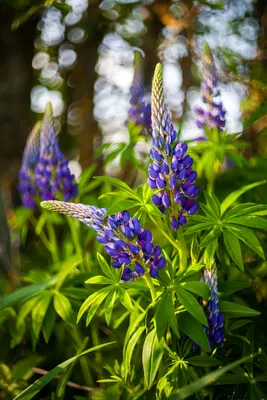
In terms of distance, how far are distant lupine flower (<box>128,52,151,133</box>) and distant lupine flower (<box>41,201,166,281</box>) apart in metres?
1.18

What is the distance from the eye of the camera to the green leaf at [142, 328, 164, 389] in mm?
1426

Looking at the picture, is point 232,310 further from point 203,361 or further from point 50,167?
point 50,167

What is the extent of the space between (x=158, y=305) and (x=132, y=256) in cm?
18

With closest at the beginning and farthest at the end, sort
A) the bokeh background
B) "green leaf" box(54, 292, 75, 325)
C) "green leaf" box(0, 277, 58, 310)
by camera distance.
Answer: "green leaf" box(0, 277, 58, 310)
"green leaf" box(54, 292, 75, 325)
the bokeh background

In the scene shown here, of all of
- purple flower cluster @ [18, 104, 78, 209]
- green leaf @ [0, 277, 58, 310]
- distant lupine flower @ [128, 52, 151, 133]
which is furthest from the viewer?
distant lupine flower @ [128, 52, 151, 133]

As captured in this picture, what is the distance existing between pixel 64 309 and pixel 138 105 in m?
1.36

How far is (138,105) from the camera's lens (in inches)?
106

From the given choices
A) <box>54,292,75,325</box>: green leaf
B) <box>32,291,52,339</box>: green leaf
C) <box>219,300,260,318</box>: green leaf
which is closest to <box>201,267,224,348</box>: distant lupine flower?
<box>219,300,260,318</box>: green leaf

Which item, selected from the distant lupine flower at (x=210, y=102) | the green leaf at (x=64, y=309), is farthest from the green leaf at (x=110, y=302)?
the distant lupine flower at (x=210, y=102)

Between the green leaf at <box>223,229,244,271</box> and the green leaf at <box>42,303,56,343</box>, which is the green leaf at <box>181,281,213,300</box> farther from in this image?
the green leaf at <box>42,303,56,343</box>

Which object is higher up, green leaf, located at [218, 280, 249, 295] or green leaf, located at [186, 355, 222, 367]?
green leaf, located at [218, 280, 249, 295]

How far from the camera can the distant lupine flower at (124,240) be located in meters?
1.47

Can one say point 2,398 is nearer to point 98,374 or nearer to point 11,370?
point 11,370

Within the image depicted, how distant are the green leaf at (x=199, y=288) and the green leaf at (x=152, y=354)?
0.19m
